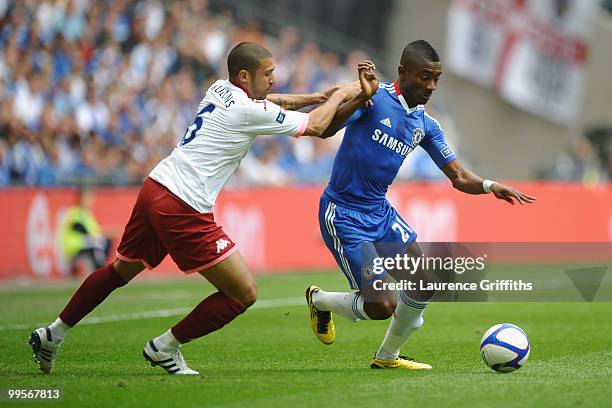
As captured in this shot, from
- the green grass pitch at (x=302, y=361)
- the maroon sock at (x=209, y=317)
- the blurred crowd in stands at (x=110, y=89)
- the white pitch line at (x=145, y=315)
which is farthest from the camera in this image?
the blurred crowd in stands at (x=110, y=89)

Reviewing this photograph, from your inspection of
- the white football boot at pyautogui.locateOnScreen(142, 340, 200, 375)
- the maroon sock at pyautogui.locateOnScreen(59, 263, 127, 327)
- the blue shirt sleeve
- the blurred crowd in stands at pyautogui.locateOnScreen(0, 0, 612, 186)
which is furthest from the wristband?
the blurred crowd in stands at pyautogui.locateOnScreen(0, 0, 612, 186)

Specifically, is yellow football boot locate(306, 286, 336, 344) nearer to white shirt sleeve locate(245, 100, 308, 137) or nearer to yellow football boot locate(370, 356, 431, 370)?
yellow football boot locate(370, 356, 431, 370)

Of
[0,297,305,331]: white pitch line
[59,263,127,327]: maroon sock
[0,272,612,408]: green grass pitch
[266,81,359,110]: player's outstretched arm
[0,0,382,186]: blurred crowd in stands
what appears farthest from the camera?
[0,0,382,186]: blurred crowd in stands

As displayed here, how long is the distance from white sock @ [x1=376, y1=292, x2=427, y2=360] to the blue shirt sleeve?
126 centimetres

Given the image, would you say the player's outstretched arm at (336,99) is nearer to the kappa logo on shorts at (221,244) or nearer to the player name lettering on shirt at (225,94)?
the player name lettering on shirt at (225,94)

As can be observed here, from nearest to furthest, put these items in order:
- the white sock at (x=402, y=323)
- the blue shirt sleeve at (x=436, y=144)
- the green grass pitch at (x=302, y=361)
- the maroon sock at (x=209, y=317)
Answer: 1. the green grass pitch at (x=302, y=361)
2. the maroon sock at (x=209, y=317)
3. the white sock at (x=402, y=323)
4. the blue shirt sleeve at (x=436, y=144)

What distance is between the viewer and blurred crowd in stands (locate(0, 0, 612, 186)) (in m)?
18.6

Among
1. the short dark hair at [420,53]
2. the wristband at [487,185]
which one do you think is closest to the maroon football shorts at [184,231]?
the short dark hair at [420,53]

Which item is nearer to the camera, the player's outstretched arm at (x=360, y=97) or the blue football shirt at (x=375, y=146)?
the player's outstretched arm at (x=360, y=97)

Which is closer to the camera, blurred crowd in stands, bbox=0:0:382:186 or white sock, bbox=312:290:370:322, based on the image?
white sock, bbox=312:290:370:322

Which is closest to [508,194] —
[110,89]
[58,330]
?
[58,330]

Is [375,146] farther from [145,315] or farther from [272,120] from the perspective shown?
[145,315]

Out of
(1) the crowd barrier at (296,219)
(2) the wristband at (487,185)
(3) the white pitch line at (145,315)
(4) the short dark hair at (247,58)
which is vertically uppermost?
(4) the short dark hair at (247,58)

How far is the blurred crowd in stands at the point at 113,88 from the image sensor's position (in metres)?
18.6
